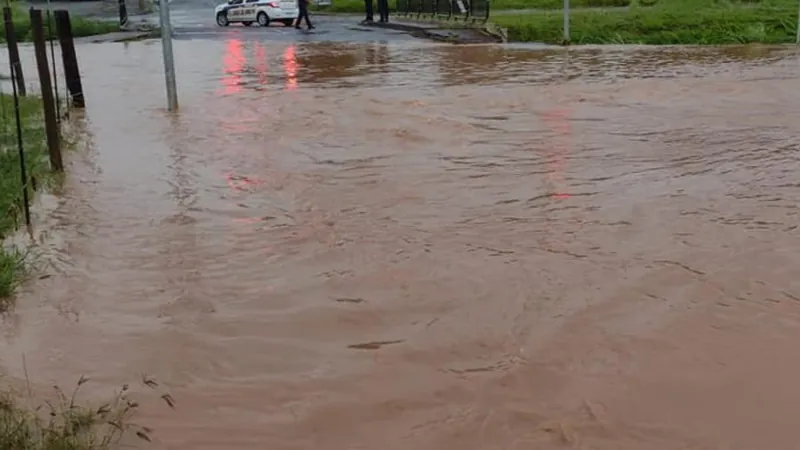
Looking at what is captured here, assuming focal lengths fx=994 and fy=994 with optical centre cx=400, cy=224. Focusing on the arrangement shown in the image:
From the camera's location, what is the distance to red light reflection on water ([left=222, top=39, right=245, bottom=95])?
1705 centimetres

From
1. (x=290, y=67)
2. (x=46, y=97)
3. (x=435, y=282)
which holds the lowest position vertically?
(x=435, y=282)

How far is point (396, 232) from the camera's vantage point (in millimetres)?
7359

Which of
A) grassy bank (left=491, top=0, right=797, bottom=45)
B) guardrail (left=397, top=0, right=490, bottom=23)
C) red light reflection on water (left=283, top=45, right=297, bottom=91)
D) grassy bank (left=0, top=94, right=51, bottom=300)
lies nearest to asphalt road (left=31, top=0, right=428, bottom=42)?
guardrail (left=397, top=0, right=490, bottom=23)

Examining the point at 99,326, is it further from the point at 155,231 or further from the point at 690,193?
the point at 690,193

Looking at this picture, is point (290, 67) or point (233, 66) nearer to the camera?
point (290, 67)

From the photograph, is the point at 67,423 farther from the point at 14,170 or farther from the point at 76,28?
the point at 76,28

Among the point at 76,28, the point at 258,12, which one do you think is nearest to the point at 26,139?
the point at 76,28

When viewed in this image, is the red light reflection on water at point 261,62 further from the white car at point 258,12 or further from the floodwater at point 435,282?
the white car at point 258,12

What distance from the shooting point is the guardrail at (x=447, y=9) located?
30702 millimetres

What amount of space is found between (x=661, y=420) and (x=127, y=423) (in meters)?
2.36

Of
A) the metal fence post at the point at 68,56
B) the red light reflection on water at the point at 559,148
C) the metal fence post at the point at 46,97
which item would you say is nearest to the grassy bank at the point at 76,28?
the metal fence post at the point at 68,56

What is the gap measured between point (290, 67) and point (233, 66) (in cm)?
124

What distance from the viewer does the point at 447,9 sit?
1288 inches

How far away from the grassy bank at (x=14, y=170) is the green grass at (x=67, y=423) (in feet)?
5.19
